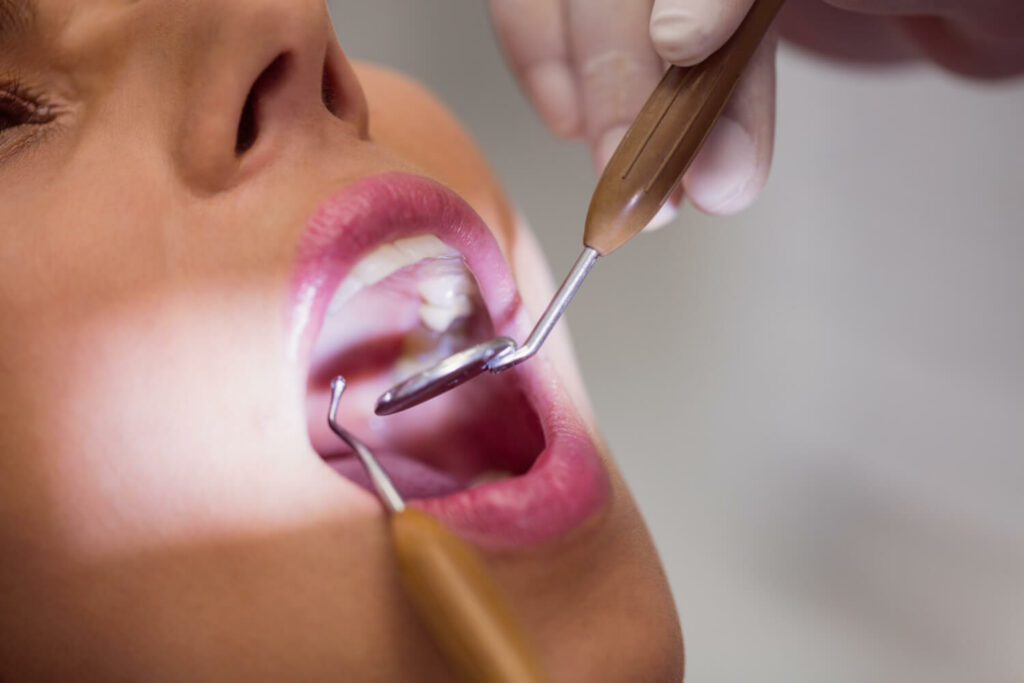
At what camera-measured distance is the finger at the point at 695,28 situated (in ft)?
1.78

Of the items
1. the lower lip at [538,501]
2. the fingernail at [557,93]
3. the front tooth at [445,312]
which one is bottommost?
the lower lip at [538,501]

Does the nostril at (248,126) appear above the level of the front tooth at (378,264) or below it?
above

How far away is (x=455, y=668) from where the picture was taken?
16.4 inches

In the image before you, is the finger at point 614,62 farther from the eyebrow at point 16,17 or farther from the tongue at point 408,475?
the eyebrow at point 16,17

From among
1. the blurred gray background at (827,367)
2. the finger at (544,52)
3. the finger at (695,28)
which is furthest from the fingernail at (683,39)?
the blurred gray background at (827,367)

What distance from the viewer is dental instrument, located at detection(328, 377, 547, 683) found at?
1.32ft

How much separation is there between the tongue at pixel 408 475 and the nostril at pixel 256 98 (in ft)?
0.56

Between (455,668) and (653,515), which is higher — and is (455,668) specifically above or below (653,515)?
above

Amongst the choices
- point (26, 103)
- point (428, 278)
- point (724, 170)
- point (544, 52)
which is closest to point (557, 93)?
point (544, 52)

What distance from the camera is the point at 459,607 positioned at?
0.41 m

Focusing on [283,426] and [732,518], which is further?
[732,518]

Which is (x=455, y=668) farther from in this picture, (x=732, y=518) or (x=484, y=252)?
(x=732, y=518)

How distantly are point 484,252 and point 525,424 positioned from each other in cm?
10

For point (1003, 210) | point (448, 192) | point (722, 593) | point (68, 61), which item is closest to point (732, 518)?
point (722, 593)
